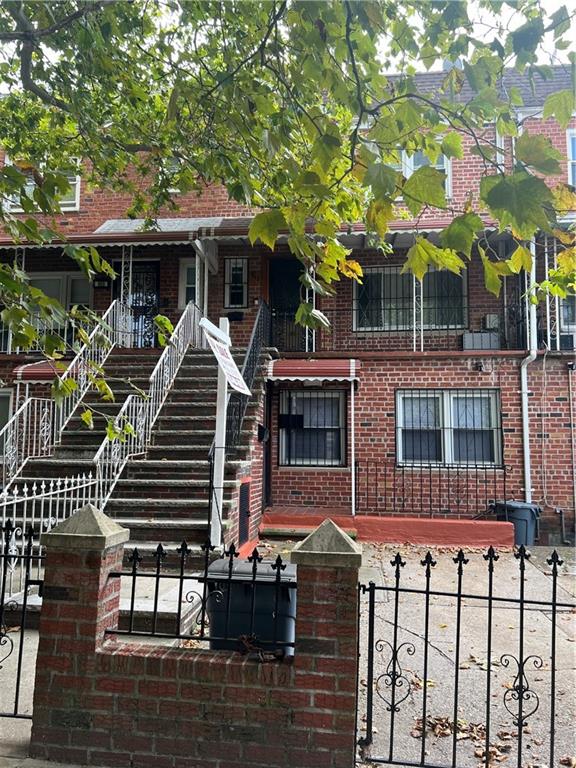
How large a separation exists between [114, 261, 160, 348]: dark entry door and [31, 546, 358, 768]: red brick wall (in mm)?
9794

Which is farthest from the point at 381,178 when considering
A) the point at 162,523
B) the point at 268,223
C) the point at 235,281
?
the point at 235,281

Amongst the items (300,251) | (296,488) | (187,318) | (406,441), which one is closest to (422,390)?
(406,441)

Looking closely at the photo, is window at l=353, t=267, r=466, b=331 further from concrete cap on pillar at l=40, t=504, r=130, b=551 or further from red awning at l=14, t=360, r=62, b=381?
concrete cap on pillar at l=40, t=504, r=130, b=551

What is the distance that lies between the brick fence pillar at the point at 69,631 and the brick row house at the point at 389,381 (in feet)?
17.0

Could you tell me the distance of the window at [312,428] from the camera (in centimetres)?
1084

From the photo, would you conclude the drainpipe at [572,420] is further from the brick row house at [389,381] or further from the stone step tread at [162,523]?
the stone step tread at [162,523]

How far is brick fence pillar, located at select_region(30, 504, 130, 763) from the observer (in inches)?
118

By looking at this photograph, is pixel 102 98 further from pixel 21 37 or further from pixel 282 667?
pixel 282 667

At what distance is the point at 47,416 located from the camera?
33.1 ft

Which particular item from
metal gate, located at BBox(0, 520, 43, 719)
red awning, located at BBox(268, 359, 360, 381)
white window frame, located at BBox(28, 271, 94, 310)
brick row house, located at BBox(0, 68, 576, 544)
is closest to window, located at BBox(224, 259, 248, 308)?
brick row house, located at BBox(0, 68, 576, 544)

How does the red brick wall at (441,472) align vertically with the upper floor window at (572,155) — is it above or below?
below

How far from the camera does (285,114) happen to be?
409 centimetres

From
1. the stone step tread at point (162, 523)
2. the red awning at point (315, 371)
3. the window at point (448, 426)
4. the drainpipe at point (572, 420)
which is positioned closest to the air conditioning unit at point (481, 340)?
the window at point (448, 426)

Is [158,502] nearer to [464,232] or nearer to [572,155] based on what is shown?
[464,232]
